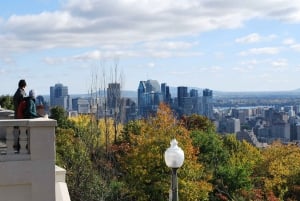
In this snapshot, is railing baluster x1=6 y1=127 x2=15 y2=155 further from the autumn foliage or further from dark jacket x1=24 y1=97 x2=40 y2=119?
the autumn foliage

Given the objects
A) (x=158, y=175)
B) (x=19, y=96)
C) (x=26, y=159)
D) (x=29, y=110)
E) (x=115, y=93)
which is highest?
(x=115, y=93)

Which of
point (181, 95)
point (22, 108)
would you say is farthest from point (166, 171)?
point (181, 95)

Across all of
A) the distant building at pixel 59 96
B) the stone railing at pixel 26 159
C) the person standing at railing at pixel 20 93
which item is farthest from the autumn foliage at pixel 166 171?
the distant building at pixel 59 96

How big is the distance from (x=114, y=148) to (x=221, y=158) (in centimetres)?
780

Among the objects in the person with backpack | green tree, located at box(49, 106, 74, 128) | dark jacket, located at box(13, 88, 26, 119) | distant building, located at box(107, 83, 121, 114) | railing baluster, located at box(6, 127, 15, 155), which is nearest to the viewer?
railing baluster, located at box(6, 127, 15, 155)

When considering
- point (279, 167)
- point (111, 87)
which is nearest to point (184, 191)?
point (279, 167)

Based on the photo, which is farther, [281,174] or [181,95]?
[181,95]

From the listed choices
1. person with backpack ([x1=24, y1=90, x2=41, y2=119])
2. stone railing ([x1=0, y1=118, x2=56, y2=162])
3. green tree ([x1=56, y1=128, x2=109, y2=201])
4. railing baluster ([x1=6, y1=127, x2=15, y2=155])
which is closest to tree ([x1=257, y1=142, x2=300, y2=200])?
green tree ([x1=56, y1=128, x2=109, y2=201])

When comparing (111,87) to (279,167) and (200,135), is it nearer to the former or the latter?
(200,135)

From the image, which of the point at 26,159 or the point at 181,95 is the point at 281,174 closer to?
the point at 26,159

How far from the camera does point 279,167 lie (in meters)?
34.2

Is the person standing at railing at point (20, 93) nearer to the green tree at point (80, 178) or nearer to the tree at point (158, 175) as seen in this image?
the tree at point (158, 175)

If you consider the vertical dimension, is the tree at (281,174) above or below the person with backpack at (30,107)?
below

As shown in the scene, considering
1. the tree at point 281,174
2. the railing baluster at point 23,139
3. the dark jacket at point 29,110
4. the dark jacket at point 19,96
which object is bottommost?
the tree at point 281,174
